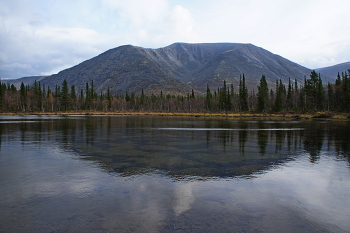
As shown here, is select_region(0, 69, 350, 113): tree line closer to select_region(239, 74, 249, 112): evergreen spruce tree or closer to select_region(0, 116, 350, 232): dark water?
select_region(239, 74, 249, 112): evergreen spruce tree

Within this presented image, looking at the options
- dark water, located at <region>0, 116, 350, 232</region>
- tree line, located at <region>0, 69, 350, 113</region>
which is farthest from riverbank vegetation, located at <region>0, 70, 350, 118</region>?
dark water, located at <region>0, 116, 350, 232</region>

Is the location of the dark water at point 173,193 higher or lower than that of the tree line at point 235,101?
lower

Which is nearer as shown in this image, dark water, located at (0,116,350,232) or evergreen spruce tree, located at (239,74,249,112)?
dark water, located at (0,116,350,232)

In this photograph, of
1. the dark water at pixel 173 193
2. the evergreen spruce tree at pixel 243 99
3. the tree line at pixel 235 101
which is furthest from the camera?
the evergreen spruce tree at pixel 243 99

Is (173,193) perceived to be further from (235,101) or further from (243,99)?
(235,101)

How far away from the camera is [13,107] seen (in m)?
130

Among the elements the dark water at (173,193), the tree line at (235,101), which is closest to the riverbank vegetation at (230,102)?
the tree line at (235,101)

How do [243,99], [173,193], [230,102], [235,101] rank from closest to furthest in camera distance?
[173,193] → [243,99] → [230,102] → [235,101]

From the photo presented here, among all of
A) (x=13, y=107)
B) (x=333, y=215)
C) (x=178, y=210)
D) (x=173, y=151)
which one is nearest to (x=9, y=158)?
(x=173, y=151)

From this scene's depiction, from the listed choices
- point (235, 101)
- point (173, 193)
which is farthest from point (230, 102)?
point (173, 193)

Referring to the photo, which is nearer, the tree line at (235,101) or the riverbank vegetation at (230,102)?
the riverbank vegetation at (230,102)

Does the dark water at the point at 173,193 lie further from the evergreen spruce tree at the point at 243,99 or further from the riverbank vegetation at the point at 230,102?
the evergreen spruce tree at the point at 243,99

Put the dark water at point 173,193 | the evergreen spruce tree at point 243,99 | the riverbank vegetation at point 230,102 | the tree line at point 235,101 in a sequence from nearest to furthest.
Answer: the dark water at point 173,193, the riverbank vegetation at point 230,102, the tree line at point 235,101, the evergreen spruce tree at point 243,99

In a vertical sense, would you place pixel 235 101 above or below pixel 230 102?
above
